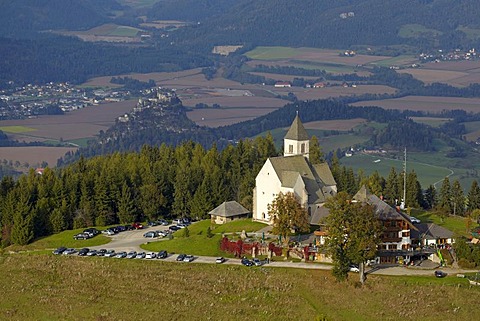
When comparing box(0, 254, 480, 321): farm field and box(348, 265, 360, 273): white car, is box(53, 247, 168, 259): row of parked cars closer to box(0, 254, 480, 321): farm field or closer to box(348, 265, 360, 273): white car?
box(0, 254, 480, 321): farm field

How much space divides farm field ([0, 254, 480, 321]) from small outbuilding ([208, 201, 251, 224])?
17.0m

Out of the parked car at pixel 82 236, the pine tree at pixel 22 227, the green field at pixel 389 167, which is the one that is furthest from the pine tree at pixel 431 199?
the pine tree at pixel 22 227

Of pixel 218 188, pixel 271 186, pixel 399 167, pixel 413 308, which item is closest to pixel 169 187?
pixel 218 188

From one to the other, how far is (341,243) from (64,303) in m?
20.3

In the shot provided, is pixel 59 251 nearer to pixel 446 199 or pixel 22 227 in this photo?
pixel 22 227

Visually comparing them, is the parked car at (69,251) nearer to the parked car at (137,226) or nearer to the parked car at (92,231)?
the parked car at (92,231)

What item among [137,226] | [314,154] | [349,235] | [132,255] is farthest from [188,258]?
[314,154]

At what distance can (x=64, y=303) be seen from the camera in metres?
68.2

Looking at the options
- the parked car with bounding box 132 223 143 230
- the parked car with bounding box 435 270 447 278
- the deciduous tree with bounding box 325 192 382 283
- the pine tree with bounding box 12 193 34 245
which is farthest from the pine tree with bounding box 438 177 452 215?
the pine tree with bounding box 12 193 34 245

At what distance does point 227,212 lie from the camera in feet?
302

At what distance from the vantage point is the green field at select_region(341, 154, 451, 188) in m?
152

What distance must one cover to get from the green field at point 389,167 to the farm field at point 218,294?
7570 centimetres

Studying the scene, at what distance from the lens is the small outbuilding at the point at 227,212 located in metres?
92.1

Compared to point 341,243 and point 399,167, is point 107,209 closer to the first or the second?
point 341,243
